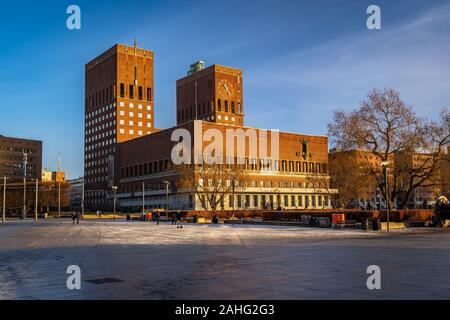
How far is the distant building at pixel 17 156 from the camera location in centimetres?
16612

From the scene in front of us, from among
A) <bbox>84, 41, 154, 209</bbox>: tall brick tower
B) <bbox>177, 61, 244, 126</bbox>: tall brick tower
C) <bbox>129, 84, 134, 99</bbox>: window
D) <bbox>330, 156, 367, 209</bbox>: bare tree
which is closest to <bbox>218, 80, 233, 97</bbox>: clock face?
<bbox>177, 61, 244, 126</bbox>: tall brick tower

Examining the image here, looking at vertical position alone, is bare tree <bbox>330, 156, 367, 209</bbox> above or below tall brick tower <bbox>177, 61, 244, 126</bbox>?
below

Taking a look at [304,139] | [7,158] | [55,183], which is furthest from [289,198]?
[7,158]

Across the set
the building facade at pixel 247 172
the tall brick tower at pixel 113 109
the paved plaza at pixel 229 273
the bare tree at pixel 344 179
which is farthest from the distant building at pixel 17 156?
the paved plaza at pixel 229 273

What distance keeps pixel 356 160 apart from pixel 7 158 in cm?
14550

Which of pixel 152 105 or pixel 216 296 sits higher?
pixel 152 105

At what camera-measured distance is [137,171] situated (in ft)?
433

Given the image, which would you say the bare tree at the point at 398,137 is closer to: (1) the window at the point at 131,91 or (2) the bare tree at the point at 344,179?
(2) the bare tree at the point at 344,179

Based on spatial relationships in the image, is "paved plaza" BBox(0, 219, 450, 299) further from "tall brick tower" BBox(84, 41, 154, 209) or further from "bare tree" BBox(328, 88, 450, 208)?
"tall brick tower" BBox(84, 41, 154, 209)

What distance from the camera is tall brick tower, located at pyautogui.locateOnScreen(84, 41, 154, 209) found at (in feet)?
490

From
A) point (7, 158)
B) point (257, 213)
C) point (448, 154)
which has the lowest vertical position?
point (257, 213)

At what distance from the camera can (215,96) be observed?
162125 millimetres

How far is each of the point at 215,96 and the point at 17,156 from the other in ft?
253
